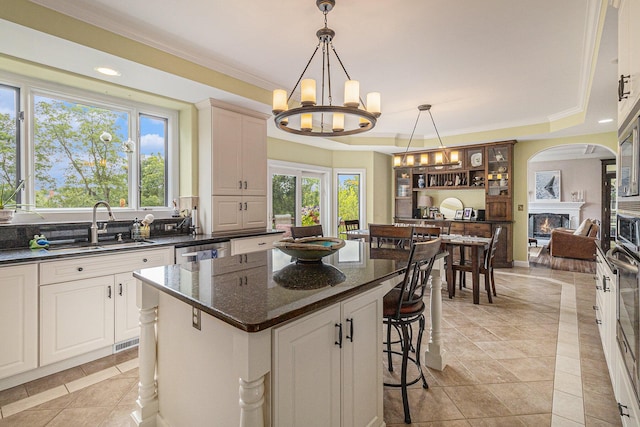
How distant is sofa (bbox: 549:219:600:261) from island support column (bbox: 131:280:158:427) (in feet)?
26.5

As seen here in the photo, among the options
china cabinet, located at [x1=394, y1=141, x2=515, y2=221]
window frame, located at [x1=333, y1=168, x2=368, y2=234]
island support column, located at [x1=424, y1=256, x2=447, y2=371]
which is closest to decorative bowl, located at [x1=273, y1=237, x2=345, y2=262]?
island support column, located at [x1=424, y1=256, x2=447, y2=371]

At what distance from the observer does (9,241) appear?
2.59m

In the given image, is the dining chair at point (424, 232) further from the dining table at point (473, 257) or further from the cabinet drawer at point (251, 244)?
the cabinet drawer at point (251, 244)

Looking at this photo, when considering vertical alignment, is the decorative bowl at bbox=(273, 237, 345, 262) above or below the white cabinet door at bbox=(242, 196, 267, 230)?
below

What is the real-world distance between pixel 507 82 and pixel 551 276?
3.54 meters

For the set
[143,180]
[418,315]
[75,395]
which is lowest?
[75,395]

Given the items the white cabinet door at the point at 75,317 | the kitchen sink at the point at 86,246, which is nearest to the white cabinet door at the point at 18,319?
the white cabinet door at the point at 75,317

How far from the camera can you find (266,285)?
1417 millimetres

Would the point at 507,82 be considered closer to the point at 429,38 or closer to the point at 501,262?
the point at 429,38

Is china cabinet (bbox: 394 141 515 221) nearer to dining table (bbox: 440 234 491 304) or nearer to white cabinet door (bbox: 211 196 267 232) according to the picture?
dining table (bbox: 440 234 491 304)

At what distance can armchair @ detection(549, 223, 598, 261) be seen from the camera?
6.65 metres

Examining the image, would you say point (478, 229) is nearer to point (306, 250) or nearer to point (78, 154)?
point (306, 250)

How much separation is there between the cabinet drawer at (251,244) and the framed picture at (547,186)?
9.17 meters

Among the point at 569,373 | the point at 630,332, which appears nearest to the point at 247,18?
the point at 630,332
